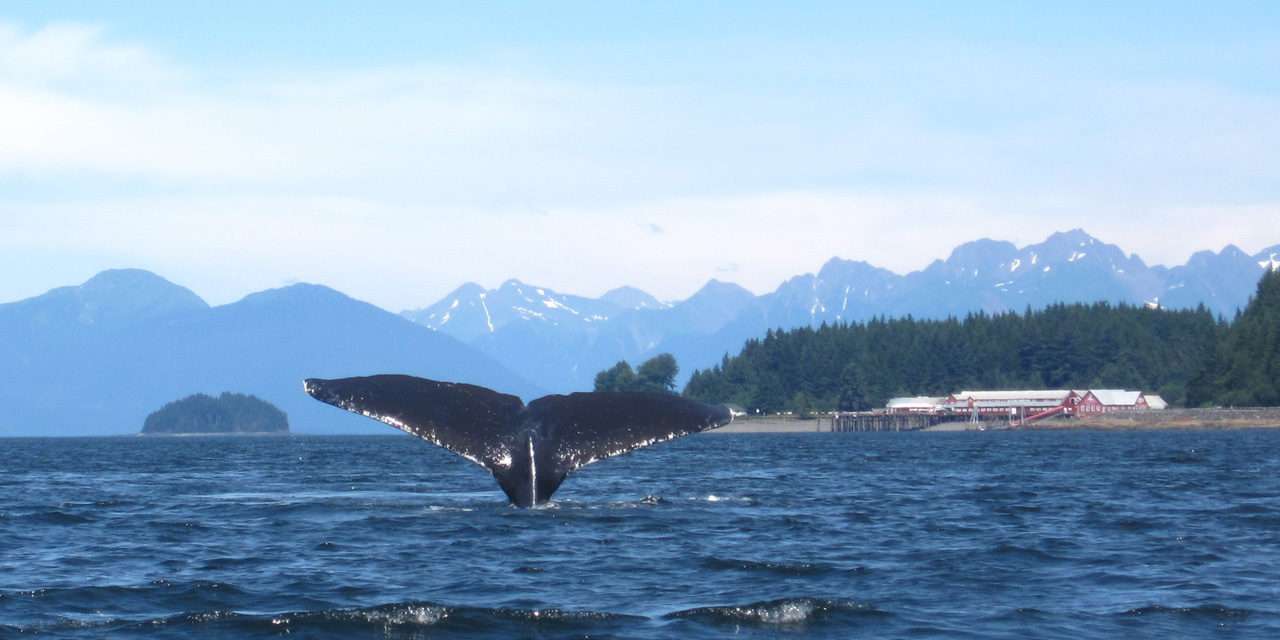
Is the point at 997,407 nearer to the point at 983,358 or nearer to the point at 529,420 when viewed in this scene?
the point at 983,358

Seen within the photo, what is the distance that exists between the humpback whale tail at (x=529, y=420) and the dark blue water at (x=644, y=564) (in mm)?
983

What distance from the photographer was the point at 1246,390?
138500mm

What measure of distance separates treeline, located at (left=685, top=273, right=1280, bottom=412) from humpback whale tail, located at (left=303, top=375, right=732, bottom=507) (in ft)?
501

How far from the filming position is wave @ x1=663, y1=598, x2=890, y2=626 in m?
14.0

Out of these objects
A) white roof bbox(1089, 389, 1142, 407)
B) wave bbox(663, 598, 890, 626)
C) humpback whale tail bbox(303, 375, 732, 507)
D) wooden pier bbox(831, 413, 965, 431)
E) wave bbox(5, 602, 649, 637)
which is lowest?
wave bbox(663, 598, 890, 626)

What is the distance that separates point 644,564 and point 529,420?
2794 millimetres

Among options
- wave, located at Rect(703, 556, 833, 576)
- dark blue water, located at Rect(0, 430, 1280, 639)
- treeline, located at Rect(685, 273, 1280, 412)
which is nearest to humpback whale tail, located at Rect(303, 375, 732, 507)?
dark blue water, located at Rect(0, 430, 1280, 639)

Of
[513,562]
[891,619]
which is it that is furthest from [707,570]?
[891,619]

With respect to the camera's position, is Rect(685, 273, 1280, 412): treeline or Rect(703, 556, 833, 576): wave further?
Rect(685, 273, 1280, 412): treeline

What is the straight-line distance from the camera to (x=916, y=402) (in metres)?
179

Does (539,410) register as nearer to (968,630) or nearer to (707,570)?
(707,570)

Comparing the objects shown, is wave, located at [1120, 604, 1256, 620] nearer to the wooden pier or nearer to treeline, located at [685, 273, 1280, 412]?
the wooden pier

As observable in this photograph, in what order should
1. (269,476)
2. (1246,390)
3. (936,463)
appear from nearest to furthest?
(269,476) → (936,463) → (1246,390)

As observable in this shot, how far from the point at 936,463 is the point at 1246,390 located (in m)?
94.4
